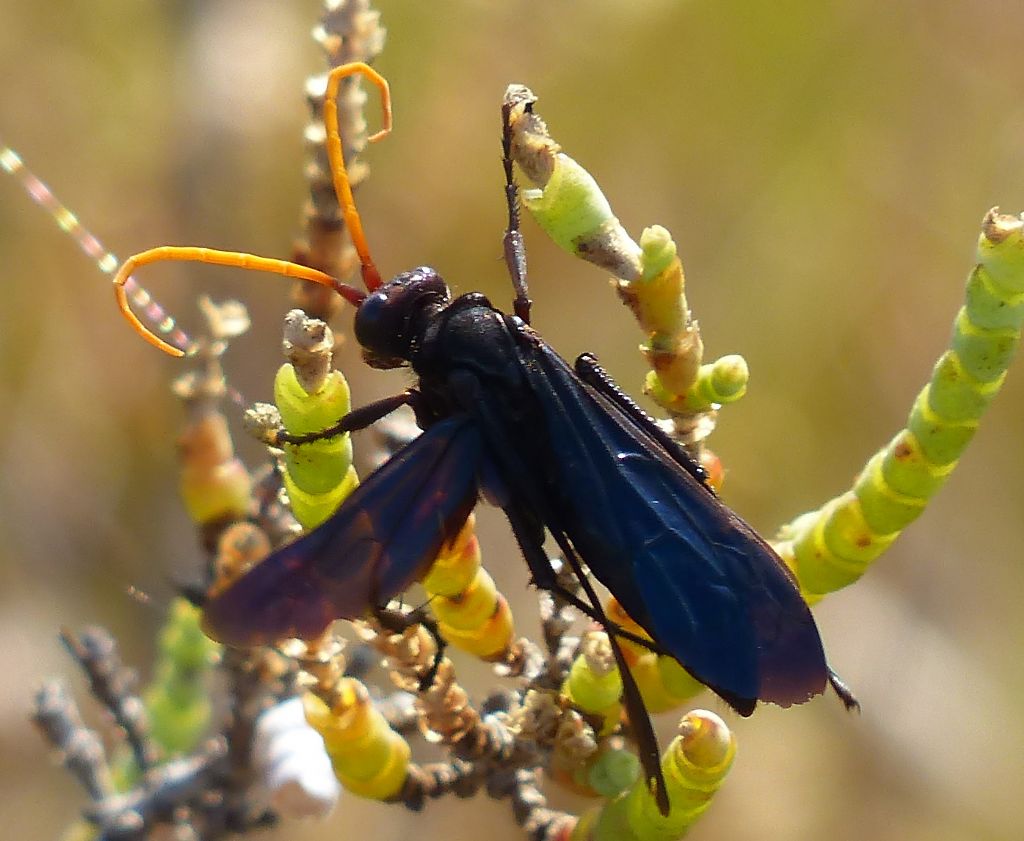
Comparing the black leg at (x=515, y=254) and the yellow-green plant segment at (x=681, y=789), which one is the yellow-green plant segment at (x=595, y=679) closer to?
the yellow-green plant segment at (x=681, y=789)

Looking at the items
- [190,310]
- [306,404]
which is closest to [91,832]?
[306,404]

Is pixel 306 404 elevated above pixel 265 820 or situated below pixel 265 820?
above

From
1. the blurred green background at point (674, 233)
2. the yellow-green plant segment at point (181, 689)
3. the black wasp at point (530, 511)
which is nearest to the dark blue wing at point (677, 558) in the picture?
the black wasp at point (530, 511)

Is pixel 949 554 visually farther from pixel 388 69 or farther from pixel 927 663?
pixel 388 69

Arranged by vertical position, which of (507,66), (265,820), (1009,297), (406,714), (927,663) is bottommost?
(927,663)

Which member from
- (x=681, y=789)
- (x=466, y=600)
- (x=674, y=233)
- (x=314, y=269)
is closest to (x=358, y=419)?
(x=314, y=269)

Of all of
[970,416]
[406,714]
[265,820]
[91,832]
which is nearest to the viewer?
[970,416]

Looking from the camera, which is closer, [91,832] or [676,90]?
[91,832]

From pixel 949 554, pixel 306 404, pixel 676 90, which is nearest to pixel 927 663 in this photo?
pixel 949 554

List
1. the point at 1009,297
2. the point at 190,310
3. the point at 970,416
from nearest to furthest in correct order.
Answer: the point at 1009,297
the point at 970,416
the point at 190,310
